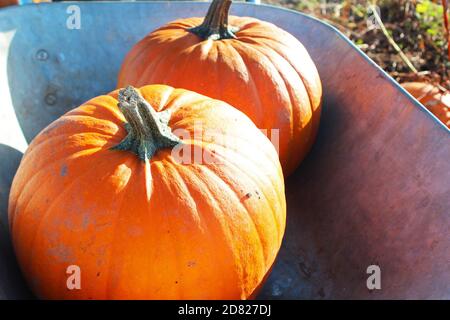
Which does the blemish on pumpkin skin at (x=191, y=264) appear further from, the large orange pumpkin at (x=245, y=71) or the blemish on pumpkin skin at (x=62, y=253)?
the large orange pumpkin at (x=245, y=71)

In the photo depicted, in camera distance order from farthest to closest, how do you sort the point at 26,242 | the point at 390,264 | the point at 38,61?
the point at 38,61 < the point at 390,264 < the point at 26,242

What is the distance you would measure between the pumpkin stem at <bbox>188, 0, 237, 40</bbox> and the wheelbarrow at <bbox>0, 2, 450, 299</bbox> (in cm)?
40

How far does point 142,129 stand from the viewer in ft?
3.48

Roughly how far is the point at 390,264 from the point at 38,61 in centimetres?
128

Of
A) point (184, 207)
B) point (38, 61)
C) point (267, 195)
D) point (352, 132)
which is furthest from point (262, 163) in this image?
point (38, 61)

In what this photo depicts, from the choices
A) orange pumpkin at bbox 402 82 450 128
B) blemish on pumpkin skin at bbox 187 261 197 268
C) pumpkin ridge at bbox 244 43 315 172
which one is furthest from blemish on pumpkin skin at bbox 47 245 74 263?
orange pumpkin at bbox 402 82 450 128

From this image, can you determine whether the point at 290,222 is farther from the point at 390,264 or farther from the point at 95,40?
the point at 95,40

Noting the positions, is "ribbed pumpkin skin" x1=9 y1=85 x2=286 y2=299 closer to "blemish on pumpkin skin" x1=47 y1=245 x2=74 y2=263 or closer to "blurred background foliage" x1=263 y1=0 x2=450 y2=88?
"blemish on pumpkin skin" x1=47 y1=245 x2=74 y2=263

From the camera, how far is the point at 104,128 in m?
1.14

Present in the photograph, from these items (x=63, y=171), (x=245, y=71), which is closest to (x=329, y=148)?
(x=245, y=71)

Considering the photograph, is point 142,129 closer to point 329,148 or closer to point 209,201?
point 209,201

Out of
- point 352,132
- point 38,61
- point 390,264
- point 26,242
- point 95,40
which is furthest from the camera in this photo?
point 95,40

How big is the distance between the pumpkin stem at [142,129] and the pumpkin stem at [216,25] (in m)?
0.51

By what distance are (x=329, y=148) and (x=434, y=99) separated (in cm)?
62
